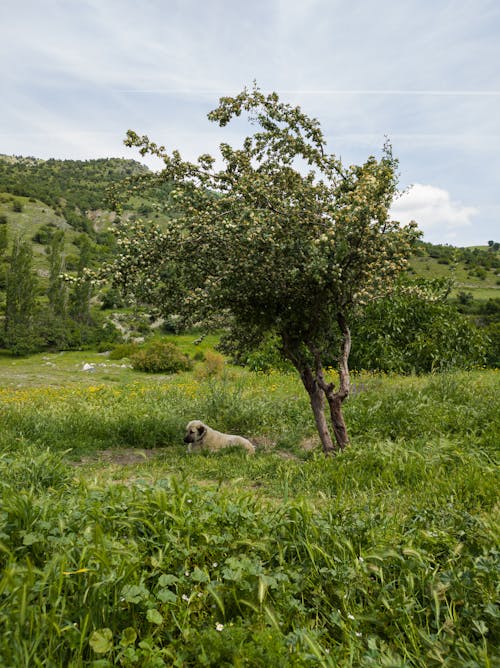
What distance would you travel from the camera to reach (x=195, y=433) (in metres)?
10.1

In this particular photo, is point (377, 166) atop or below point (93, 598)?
atop

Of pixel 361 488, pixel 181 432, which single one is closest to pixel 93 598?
pixel 361 488

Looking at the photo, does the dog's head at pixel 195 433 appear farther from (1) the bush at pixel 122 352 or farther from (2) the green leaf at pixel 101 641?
(1) the bush at pixel 122 352

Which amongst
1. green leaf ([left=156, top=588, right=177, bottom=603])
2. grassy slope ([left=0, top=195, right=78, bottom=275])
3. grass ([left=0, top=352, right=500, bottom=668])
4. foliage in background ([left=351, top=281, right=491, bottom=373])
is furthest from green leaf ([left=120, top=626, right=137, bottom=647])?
grassy slope ([left=0, top=195, right=78, bottom=275])

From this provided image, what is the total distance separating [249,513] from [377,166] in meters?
7.42

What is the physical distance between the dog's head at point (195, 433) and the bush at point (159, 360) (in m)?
20.7

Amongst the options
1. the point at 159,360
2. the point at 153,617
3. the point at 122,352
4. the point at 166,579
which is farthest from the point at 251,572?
the point at 122,352

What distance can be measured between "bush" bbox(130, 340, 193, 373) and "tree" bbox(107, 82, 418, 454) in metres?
Result: 21.6

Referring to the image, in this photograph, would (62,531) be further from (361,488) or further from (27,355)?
(27,355)

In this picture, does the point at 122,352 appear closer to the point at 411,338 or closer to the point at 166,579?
the point at 411,338

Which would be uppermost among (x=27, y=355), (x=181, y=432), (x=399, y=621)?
(x=399, y=621)

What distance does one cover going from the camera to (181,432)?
1116 cm

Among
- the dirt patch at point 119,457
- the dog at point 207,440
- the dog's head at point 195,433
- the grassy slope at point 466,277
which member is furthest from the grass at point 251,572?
the grassy slope at point 466,277

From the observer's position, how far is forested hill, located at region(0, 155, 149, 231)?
120 m
